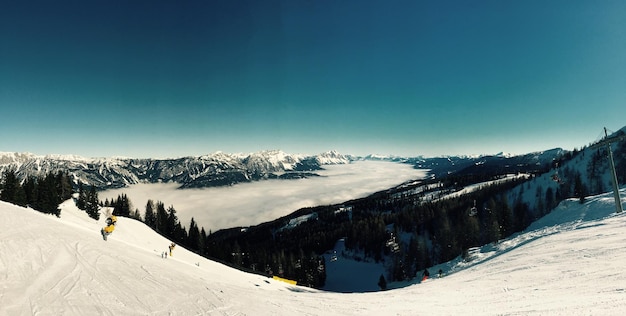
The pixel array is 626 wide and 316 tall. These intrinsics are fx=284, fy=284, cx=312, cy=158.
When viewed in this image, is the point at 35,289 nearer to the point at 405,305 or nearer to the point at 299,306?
the point at 299,306

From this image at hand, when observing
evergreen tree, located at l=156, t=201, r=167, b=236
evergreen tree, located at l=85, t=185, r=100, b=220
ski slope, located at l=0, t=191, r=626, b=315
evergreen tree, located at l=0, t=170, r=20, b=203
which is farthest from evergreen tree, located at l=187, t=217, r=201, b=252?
ski slope, located at l=0, t=191, r=626, b=315

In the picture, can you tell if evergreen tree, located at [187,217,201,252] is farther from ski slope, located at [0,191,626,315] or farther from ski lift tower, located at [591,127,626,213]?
ski lift tower, located at [591,127,626,213]

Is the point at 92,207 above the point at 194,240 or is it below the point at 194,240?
above

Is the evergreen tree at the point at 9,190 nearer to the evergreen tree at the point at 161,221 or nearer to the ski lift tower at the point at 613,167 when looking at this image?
the evergreen tree at the point at 161,221

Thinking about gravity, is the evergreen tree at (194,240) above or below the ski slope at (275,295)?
below

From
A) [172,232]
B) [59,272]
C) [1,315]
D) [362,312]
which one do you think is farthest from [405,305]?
[172,232]

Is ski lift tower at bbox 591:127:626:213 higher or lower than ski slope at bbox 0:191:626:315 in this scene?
higher

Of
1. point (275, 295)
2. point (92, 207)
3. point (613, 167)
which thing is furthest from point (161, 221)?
point (613, 167)

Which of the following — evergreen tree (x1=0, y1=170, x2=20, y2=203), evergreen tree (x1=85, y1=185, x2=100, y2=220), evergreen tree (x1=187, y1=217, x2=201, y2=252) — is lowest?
evergreen tree (x1=187, y1=217, x2=201, y2=252)

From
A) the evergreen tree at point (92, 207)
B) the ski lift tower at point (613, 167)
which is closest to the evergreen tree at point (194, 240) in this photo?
the evergreen tree at point (92, 207)

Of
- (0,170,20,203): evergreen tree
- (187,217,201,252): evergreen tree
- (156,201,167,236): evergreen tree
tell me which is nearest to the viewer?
(0,170,20,203): evergreen tree

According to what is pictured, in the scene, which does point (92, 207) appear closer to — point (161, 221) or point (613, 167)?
point (161, 221)

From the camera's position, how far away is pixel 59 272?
17609 mm

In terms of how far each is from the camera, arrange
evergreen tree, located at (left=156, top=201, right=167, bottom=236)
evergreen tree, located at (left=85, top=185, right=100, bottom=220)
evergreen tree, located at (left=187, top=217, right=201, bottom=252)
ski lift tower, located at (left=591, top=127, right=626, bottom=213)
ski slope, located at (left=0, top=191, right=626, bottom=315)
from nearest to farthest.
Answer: ski slope, located at (left=0, top=191, right=626, bottom=315)
ski lift tower, located at (left=591, top=127, right=626, bottom=213)
evergreen tree, located at (left=85, top=185, right=100, bottom=220)
evergreen tree, located at (left=187, top=217, right=201, bottom=252)
evergreen tree, located at (left=156, top=201, right=167, bottom=236)
